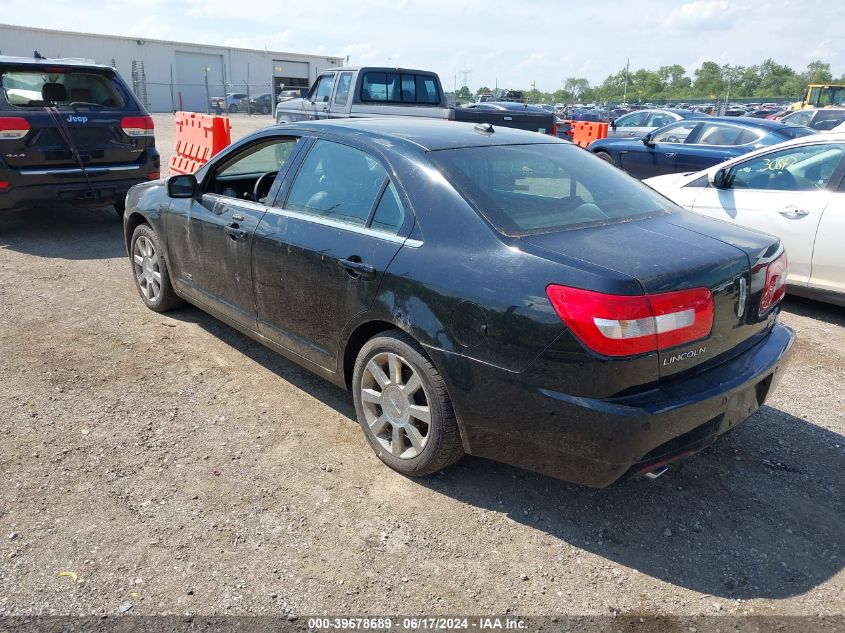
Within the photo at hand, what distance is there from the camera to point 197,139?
11516 mm

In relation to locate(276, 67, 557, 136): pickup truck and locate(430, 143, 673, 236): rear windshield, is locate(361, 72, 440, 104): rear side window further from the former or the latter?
locate(430, 143, 673, 236): rear windshield

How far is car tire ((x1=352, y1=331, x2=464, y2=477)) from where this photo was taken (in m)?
2.93

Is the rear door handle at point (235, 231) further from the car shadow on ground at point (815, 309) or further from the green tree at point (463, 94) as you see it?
the green tree at point (463, 94)

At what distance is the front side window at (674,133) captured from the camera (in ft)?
36.1

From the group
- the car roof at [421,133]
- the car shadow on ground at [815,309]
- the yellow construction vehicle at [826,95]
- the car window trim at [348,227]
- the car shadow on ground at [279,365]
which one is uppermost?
the yellow construction vehicle at [826,95]

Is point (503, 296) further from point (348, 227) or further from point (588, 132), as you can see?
point (588, 132)

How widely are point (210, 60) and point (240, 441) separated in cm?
5295

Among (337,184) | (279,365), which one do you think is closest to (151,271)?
(279,365)

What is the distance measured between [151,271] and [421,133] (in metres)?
2.85

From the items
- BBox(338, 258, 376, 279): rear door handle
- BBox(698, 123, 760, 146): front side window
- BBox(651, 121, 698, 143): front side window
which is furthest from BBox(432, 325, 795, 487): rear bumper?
BBox(651, 121, 698, 143): front side window

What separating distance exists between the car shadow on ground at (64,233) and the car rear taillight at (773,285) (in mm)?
6478

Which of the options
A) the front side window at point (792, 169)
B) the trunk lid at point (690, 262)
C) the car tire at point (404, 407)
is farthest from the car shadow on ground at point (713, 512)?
the front side window at point (792, 169)

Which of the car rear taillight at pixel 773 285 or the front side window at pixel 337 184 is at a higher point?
the front side window at pixel 337 184

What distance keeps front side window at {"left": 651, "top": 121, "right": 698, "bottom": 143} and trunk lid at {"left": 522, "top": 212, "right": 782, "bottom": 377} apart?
8.72 metres
